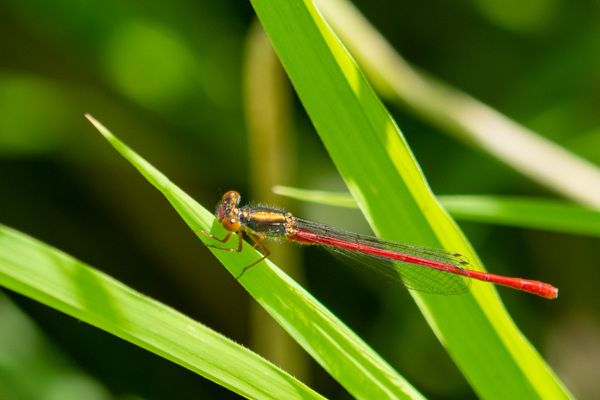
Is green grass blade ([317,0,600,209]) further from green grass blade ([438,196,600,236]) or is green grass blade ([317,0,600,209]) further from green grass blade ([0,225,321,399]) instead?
green grass blade ([0,225,321,399])

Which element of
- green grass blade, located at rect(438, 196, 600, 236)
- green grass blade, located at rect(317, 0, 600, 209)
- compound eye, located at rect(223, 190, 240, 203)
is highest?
green grass blade, located at rect(317, 0, 600, 209)

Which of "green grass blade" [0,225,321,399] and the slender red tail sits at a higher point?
the slender red tail

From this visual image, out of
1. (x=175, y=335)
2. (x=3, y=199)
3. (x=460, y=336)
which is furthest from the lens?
(x=3, y=199)

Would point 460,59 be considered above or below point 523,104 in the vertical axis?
above

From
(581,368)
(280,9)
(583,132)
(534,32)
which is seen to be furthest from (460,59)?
(280,9)

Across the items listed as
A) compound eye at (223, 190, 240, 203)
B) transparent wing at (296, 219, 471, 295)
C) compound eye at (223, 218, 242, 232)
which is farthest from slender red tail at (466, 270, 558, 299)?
compound eye at (223, 190, 240, 203)

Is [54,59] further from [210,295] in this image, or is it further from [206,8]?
[210,295]

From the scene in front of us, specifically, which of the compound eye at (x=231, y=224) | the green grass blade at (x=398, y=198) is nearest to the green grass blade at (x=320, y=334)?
the green grass blade at (x=398, y=198)
